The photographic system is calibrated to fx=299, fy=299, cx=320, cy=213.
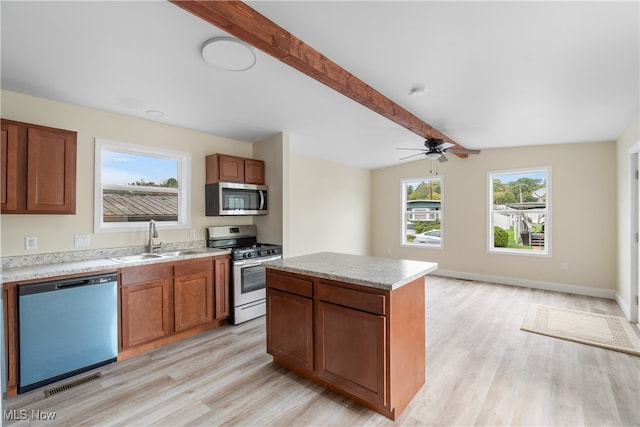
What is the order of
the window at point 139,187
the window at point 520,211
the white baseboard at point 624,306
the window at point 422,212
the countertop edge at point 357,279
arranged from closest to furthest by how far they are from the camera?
the countertop edge at point 357,279 < the window at point 139,187 < the white baseboard at point 624,306 < the window at point 520,211 < the window at point 422,212

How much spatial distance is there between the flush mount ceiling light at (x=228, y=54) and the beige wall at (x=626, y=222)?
4.26 metres

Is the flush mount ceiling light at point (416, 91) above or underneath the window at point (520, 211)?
above

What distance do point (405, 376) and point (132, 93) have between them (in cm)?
337

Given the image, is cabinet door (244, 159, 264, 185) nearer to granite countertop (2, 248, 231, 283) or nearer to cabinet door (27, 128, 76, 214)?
granite countertop (2, 248, 231, 283)

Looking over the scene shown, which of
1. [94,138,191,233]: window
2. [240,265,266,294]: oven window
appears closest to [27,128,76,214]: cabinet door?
[94,138,191,233]: window

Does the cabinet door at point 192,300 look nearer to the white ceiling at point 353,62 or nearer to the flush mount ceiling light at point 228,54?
the white ceiling at point 353,62

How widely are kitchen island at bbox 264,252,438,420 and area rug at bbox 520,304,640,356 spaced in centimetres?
211

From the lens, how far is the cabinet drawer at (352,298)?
1.95m

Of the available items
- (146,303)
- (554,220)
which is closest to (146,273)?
(146,303)

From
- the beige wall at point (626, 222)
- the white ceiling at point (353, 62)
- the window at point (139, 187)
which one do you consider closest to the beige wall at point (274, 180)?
the white ceiling at point (353, 62)

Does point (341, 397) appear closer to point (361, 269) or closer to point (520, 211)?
point (361, 269)

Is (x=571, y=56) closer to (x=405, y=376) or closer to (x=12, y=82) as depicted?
(x=405, y=376)

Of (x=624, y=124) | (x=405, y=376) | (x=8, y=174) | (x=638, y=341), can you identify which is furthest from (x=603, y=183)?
(x=8, y=174)

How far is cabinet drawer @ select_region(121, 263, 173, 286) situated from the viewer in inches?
110
